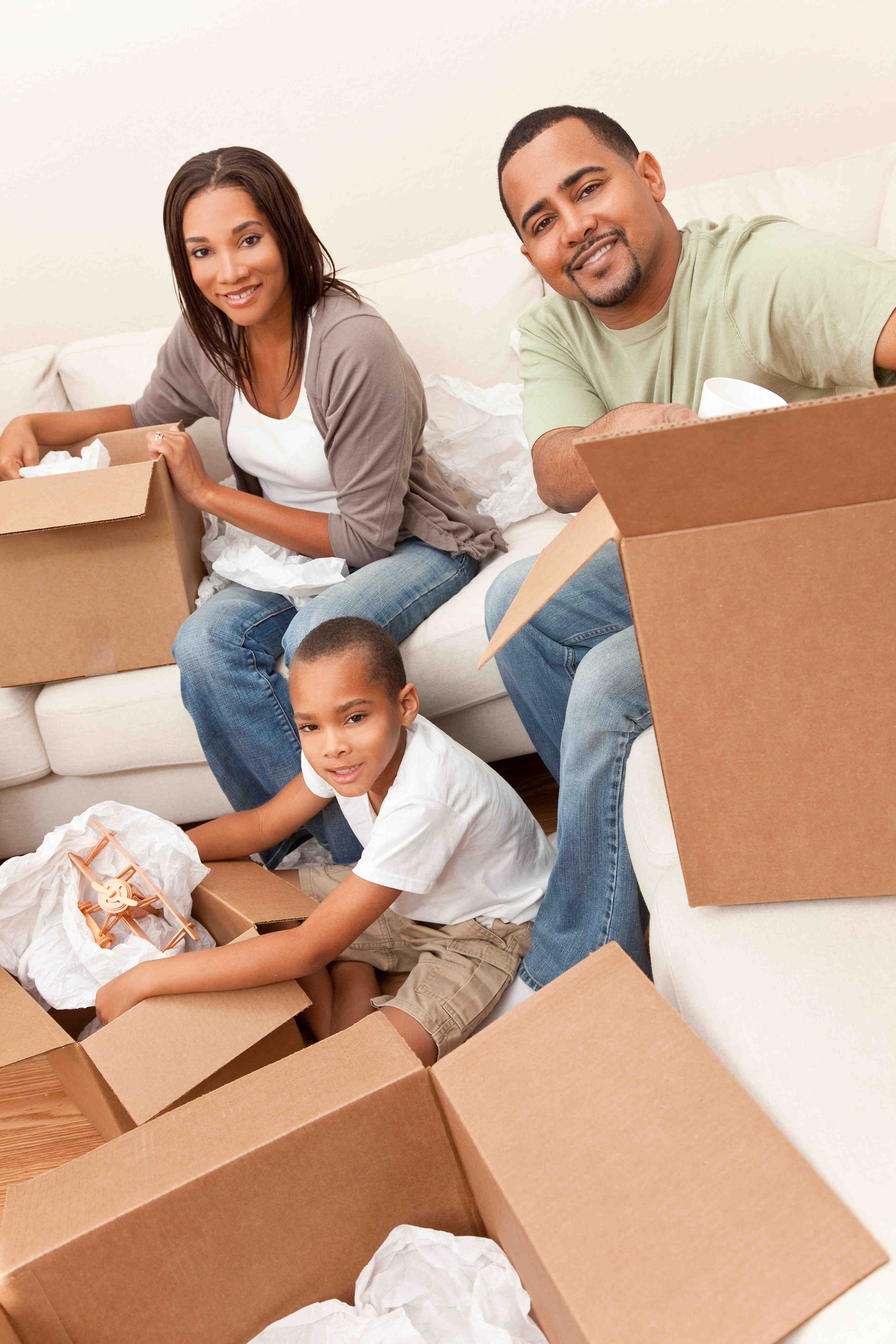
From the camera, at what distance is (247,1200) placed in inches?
28.1

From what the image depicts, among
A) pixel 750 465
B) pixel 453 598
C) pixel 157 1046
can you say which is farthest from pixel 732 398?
pixel 453 598

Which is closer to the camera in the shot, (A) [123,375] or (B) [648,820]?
(B) [648,820]

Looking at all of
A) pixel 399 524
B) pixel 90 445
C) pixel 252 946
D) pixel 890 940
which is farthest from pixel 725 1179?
pixel 90 445

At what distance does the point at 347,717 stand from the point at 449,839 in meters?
0.19

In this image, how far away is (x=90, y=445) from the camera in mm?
1567

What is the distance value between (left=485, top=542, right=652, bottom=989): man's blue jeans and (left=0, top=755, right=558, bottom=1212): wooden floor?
60 centimetres

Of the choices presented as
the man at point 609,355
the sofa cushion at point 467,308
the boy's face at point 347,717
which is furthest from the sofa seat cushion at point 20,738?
the sofa cushion at point 467,308

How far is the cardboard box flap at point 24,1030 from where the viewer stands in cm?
103

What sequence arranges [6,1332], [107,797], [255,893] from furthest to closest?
[107,797] → [255,893] → [6,1332]

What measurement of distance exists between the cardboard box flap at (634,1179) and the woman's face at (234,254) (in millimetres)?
1145

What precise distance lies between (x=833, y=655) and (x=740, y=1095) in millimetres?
277

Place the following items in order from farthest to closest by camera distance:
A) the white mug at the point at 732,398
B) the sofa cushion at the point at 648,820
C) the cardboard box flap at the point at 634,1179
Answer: the sofa cushion at the point at 648,820, the white mug at the point at 732,398, the cardboard box flap at the point at 634,1179

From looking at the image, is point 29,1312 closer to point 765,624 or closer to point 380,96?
point 765,624

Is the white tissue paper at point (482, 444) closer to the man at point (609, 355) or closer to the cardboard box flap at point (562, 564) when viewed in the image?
the man at point (609, 355)
